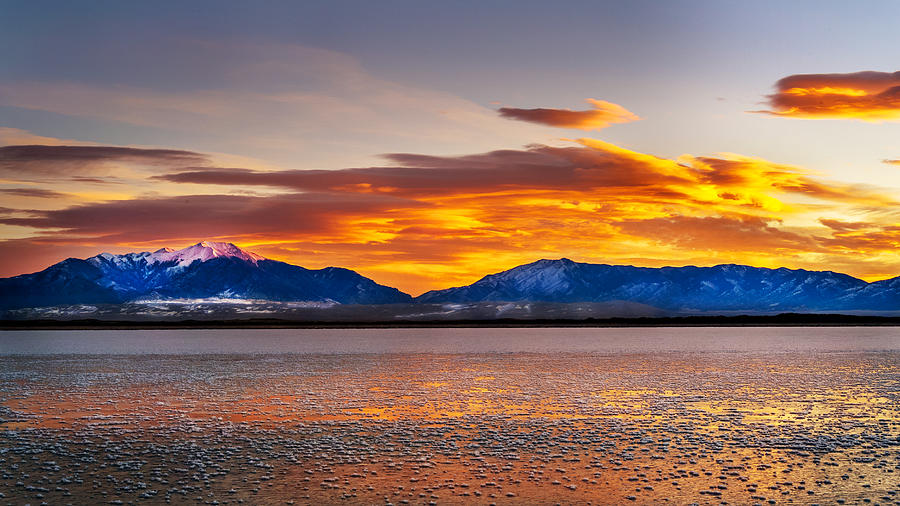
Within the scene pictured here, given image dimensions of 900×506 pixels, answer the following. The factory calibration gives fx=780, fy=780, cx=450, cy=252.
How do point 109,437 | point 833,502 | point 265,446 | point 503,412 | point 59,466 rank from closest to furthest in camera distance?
point 833,502
point 59,466
point 265,446
point 109,437
point 503,412

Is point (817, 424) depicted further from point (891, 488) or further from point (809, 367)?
point (809, 367)

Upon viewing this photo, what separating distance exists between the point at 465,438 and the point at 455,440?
57 cm

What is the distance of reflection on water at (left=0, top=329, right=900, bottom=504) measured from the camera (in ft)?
69.8

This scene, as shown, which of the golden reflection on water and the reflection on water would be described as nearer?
the reflection on water

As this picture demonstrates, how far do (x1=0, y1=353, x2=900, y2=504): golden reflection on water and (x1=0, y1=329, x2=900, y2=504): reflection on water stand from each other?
3.5 inches

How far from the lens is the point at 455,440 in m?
28.6

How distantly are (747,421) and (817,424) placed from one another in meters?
2.67

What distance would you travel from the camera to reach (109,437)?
29344 mm

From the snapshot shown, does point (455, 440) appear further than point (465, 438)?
No

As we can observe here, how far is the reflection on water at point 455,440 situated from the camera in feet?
69.8

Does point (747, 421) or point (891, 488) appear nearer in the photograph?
point (891, 488)

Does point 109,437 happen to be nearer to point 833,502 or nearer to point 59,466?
point 59,466

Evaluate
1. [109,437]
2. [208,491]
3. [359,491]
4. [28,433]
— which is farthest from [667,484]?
[28,433]

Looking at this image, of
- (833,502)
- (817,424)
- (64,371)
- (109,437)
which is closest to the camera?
→ (833,502)
